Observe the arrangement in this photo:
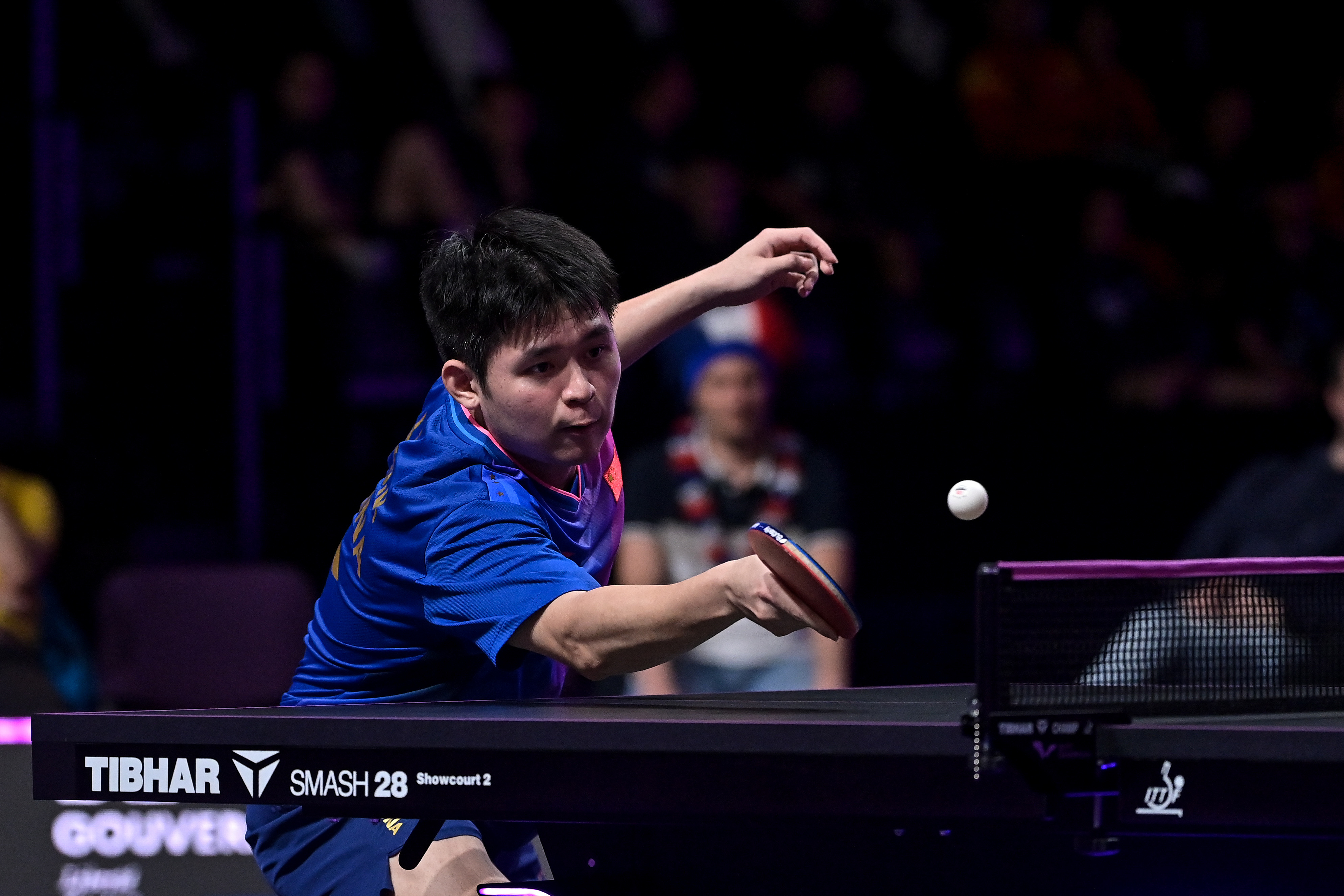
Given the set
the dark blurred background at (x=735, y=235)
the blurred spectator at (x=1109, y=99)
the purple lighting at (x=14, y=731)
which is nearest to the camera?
the purple lighting at (x=14, y=731)

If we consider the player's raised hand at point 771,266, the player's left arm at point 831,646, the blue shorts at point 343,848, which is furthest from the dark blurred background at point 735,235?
the blue shorts at point 343,848

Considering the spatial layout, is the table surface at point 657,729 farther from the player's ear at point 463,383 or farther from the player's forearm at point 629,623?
the player's ear at point 463,383

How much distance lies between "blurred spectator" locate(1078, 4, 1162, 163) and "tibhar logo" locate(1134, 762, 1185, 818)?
706 cm

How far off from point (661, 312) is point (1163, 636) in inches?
48.8

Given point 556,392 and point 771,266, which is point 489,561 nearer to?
point 556,392

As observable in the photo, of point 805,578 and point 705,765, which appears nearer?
point 805,578

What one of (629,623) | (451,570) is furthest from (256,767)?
(629,623)

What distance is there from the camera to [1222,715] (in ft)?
8.29

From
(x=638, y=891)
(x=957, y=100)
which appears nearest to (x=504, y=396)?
(x=638, y=891)

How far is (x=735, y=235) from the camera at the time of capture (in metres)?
7.74

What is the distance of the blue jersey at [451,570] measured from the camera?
2.63 metres

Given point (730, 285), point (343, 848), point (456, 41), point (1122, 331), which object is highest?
point (456, 41)

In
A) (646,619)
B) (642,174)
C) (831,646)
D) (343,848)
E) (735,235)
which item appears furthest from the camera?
(642,174)

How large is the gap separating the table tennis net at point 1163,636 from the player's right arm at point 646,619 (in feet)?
0.88
